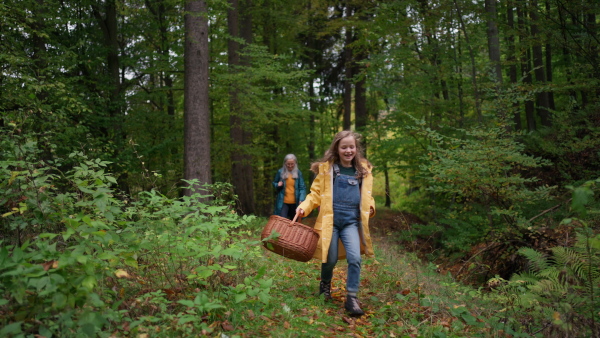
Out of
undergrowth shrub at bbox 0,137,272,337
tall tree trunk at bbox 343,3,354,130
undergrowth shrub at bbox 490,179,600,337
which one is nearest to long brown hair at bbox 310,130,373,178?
undergrowth shrub at bbox 0,137,272,337

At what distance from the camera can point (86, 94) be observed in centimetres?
1348

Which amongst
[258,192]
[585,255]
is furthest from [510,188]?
[258,192]

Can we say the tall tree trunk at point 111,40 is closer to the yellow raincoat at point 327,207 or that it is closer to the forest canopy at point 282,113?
the forest canopy at point 282,113

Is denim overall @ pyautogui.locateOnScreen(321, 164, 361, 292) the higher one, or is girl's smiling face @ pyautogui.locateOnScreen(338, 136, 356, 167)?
girl's smiling face @ pyautogui.locateOnScreen(338, 136, 356, 167)

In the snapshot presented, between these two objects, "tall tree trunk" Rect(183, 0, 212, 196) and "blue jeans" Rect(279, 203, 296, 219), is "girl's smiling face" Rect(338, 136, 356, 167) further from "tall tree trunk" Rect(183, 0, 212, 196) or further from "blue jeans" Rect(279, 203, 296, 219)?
"blue jeans" Rect(279, 203, 296, 219)

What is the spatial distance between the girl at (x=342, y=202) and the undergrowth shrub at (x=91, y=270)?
0.89 m

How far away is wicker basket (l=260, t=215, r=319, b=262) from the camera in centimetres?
448

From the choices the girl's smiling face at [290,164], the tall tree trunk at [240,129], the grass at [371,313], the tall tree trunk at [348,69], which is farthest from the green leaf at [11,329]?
the tall tree trunk at [348,69]

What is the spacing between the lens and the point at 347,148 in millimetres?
4895

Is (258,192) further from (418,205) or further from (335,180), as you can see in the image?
(335,180)

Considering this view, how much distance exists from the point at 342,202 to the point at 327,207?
200mm

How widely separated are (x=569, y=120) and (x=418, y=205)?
25.4 ft

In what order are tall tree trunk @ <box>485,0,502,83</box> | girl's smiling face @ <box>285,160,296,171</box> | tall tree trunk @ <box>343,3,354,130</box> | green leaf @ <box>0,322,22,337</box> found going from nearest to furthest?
green leaf @ <box>0,322,22,337</box>
girl's smiling face @ <box>285,160,296,171</box>
tall tree trunk @ <box>485,0,502,83</box>
tall tree trunk @ <box>343,3,354,130</box>

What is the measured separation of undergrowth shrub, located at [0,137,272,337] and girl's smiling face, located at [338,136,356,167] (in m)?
1.42
